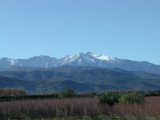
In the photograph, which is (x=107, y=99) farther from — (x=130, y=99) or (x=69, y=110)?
(x=69, y=110)

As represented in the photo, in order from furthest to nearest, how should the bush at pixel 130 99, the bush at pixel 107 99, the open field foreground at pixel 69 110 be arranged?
the bush at pixel 130 99
the bush at pixel 107 99
the open field foreground at pixel 69 110

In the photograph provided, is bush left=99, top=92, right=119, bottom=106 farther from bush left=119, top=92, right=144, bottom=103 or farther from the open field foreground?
the open field foreground

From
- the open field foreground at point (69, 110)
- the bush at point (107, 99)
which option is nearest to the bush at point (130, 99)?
the bush at point (107, 99)

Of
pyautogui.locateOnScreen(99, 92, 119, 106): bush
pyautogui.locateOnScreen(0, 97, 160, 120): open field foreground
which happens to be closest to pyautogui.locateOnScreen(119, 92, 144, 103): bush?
pyautogui.locateOnScreen(99, 92, 119, 106): bush

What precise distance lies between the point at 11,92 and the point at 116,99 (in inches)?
1691

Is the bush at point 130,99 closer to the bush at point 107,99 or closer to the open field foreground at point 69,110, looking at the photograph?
the bush at point 107,99

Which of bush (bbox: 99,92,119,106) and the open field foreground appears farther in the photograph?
bush (bbox: 99,92,119,106)

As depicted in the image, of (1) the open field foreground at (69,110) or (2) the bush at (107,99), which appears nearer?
(1) the open field foreground at (69,110)

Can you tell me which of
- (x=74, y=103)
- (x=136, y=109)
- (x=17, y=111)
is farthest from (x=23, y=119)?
(x=136, y=109)

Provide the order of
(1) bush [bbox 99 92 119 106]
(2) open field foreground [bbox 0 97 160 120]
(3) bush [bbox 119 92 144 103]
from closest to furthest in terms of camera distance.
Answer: (2) open field foreground [bbox 0 97 160 120] < (1) bush [bbox 99 92 119 106] < (3) bush [bbox 119 92 144 103]

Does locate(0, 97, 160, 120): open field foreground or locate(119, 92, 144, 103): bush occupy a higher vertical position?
locate(119, 92, 144, 103): bush

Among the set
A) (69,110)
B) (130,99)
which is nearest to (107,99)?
(130,99)

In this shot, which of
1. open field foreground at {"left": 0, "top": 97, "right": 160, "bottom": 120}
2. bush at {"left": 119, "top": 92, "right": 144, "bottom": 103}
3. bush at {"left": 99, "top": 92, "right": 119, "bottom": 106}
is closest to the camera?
open field foreground at {"left": 0, "top": 97, "right": 160, "bottom": 120}

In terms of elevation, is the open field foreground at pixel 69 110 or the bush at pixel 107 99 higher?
the bush at pixel 107 99
